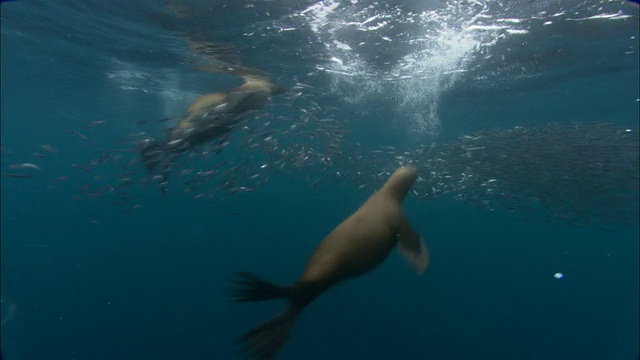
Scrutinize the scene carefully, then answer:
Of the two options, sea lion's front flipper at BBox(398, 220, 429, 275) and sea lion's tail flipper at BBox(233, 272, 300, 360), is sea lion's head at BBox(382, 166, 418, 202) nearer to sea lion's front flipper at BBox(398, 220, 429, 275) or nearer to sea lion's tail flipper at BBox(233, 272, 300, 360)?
sea lion's front flipper at BBox(398, 220, 429, 275)

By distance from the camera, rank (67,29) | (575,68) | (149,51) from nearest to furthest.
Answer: (67,29)
(149,51)
(575,68)

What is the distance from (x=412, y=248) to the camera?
5.08m

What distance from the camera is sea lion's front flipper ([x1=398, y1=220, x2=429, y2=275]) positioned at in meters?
4.99

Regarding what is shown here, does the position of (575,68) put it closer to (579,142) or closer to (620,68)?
(620,68)

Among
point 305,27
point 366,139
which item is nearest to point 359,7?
point 305,27

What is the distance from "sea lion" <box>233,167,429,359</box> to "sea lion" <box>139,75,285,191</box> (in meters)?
5.73

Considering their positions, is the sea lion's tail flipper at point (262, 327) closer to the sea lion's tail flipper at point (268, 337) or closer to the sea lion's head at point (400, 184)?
the sea lion's tail flipper at point (268, 337)

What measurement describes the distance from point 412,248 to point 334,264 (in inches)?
66.7

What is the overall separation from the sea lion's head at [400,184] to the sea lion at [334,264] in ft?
2.06

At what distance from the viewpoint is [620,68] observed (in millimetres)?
16172

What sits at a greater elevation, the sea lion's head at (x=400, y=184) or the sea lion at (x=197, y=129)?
the sea lion at (x=197, y=129)

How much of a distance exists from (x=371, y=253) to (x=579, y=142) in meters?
9.72

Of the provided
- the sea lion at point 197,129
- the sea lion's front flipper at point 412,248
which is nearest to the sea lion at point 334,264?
the sea lion's front flipper at point 412,248

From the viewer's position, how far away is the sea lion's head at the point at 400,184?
18.7 ft
